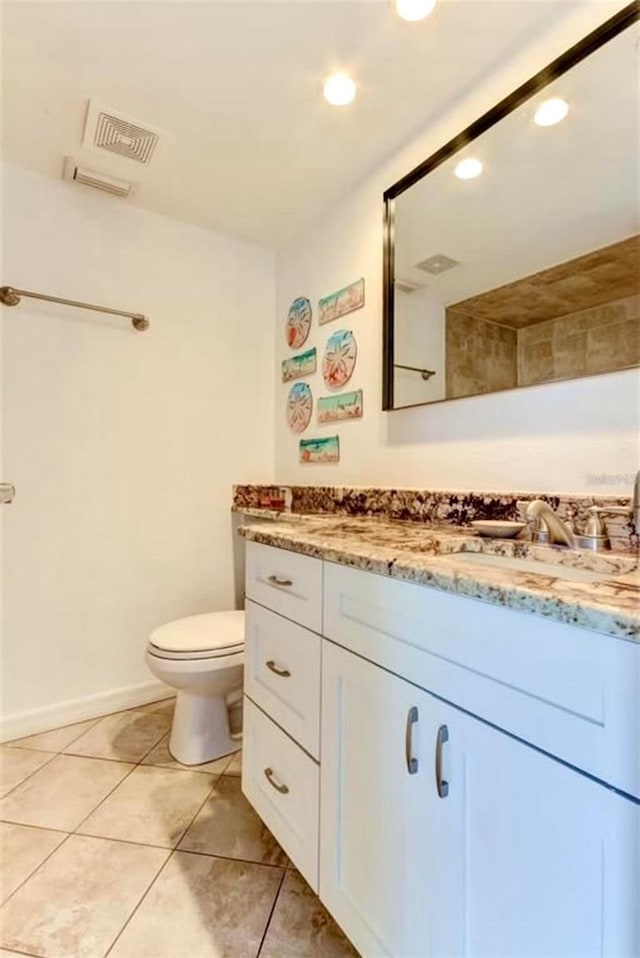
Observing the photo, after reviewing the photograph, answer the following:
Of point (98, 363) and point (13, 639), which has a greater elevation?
point (98, 363)

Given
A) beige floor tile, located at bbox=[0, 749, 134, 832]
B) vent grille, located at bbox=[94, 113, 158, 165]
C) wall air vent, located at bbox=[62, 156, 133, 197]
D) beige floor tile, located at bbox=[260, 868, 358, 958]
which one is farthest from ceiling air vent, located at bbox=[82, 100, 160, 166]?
beige floor tile, located at bbox=[260, 868, 358, 958]

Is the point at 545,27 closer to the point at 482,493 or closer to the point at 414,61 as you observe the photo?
the point at 414,61

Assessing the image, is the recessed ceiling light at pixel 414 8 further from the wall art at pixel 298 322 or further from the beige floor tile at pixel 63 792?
the beige floor tile at pixel 63 792

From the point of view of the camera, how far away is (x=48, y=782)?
147 centimetres

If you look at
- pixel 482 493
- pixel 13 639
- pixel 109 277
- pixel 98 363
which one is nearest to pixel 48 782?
pixel 13 639

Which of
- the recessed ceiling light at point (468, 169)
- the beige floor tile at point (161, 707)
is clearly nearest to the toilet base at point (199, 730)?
the beige floor tile at point (161, 707)

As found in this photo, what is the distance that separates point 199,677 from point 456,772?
1036 mm

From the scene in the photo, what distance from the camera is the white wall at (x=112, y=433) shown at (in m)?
1.74

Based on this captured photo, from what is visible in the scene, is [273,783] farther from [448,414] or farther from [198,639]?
[448,414]

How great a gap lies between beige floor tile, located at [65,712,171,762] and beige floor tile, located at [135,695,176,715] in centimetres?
3

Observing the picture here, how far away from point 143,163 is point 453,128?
1118 millimetres

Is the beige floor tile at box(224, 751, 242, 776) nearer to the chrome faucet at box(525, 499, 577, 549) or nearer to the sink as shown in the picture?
the sink

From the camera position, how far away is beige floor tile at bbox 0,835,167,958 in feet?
→ 3.11

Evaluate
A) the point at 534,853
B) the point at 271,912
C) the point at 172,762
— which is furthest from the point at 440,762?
the point at 172,762
